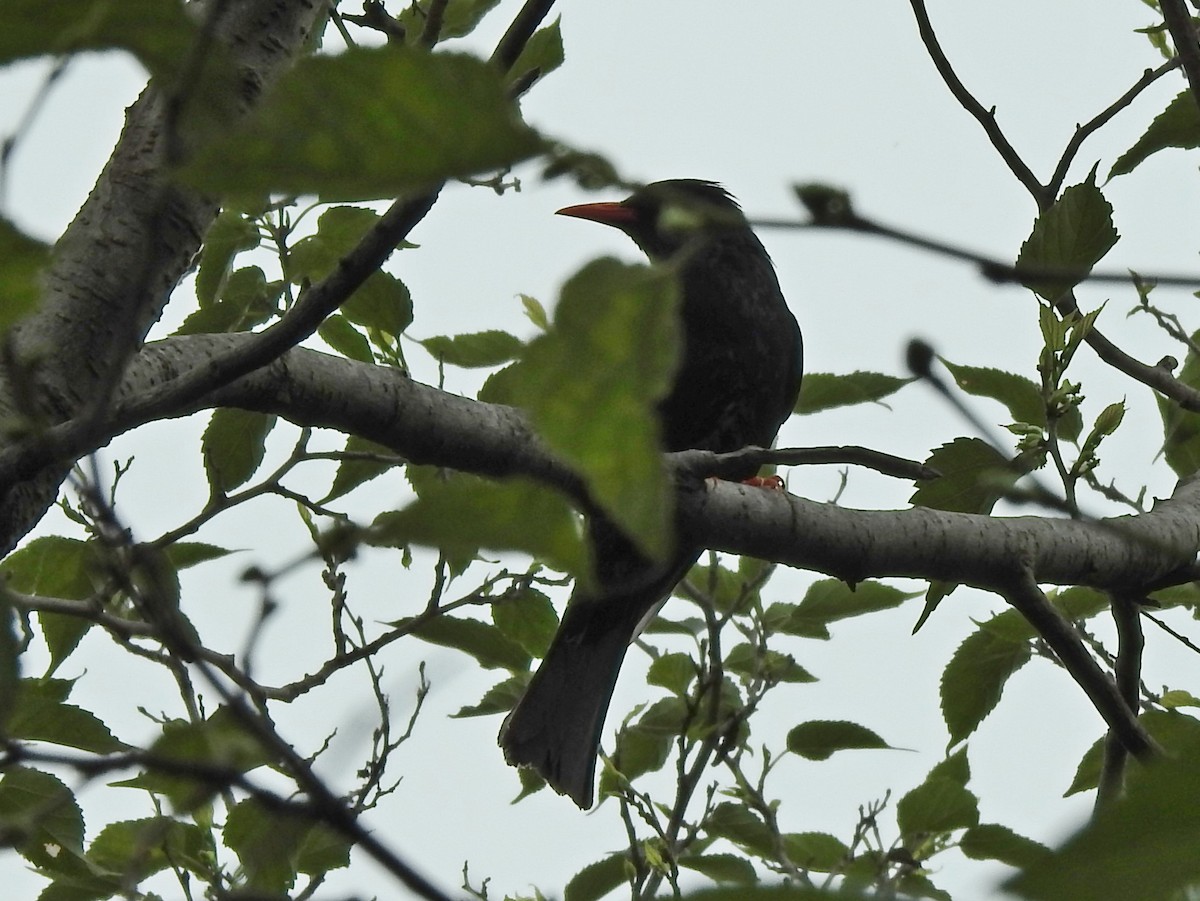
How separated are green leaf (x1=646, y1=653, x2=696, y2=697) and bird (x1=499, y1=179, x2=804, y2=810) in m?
0.23

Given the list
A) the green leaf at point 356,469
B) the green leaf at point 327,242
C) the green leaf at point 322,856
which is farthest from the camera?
the green leaf at point 356,469

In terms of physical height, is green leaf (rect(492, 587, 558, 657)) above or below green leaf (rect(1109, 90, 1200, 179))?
below

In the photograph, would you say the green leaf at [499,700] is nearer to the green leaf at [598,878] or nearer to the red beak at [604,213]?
the green leaf at [598,878]

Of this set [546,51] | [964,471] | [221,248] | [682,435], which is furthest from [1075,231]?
[682,435]

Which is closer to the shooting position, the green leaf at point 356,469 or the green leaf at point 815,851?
the green leaf at point 356,469

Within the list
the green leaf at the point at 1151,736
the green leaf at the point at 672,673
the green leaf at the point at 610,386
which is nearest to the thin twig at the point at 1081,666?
the green leaf at the point at 1151,736

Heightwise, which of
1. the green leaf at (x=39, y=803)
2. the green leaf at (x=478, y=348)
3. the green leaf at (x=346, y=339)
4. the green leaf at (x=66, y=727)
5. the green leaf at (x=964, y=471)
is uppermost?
the green leaf at (x=478, y=348)

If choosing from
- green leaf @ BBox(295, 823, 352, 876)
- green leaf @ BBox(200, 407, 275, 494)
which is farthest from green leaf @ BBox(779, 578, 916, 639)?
green leaf @ BBox(200, 407, 275, 494)

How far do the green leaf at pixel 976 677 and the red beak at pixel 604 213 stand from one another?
118 inches

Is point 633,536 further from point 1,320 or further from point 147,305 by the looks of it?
point 147,305

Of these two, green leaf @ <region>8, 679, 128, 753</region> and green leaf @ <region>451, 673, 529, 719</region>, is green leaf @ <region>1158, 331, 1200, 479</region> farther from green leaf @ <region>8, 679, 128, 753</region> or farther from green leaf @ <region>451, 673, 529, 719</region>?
green leaf @ <region>8, 679, 128, 753</region>

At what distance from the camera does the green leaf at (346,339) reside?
3.02 meters

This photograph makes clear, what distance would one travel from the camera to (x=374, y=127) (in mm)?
633

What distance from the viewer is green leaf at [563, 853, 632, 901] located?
370cm
